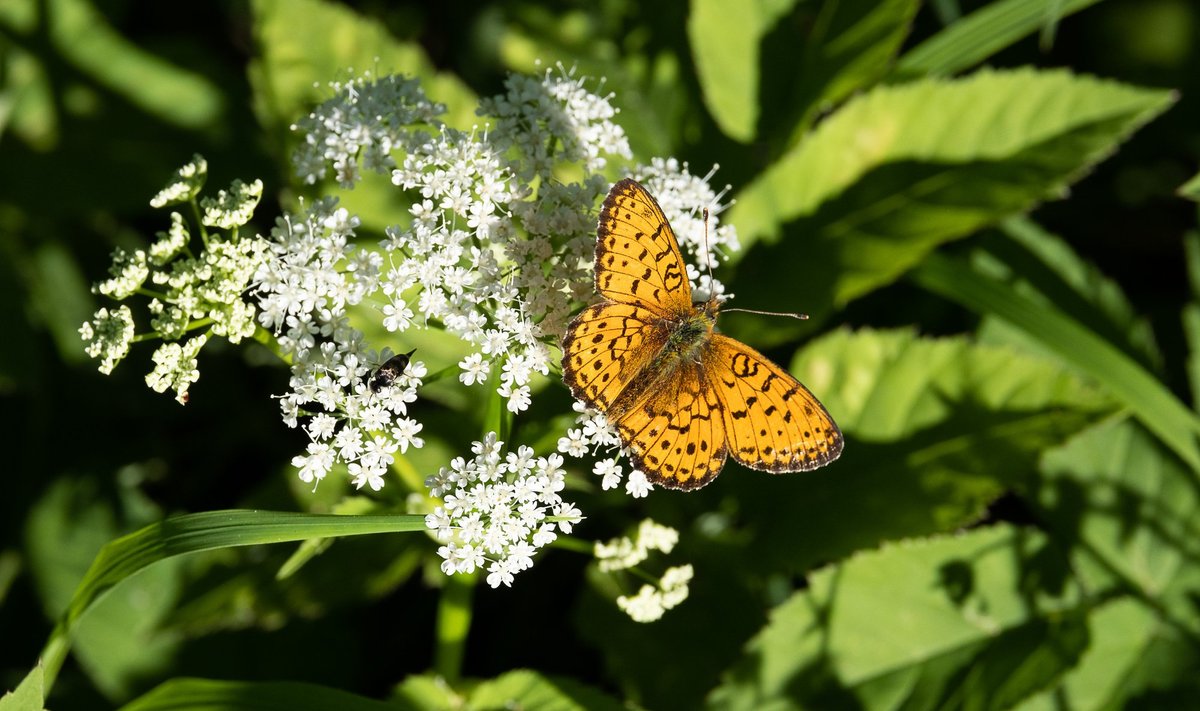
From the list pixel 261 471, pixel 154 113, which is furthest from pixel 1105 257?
pixel 154 113

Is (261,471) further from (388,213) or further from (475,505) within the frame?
(475,505)

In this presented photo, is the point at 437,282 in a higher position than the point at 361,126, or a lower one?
lower

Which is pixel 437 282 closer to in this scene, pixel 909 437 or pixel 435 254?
pixel 435 254

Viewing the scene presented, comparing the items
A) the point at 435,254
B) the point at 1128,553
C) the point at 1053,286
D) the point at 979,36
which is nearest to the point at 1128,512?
the point at 1128,553

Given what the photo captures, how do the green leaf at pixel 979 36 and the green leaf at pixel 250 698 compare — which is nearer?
the green leaf at pixel 250 698

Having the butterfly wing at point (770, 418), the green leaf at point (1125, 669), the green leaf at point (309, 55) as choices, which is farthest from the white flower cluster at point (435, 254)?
the green leaf at point (1125, 669)

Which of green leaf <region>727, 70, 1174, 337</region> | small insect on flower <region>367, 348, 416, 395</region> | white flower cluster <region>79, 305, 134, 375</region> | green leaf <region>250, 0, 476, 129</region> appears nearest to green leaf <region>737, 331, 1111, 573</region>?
green leaf <region>727, 70, 1174, 337</region>

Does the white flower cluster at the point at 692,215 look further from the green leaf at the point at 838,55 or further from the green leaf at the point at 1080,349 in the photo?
the green leaf at the point at 1080,349
